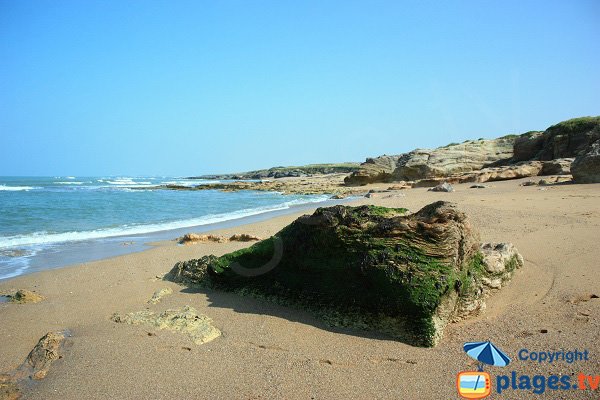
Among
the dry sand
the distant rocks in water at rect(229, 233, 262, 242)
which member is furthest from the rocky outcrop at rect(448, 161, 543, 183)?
the distant rocks in water at rect(229, 233, 262, 242)

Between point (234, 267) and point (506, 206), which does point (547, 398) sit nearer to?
point (234, 267)

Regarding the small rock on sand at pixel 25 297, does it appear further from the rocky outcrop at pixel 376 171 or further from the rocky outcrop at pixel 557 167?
the rocky outcrop at pixel 376 171

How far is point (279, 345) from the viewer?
3885 mm

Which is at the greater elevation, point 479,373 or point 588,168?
point 588,168

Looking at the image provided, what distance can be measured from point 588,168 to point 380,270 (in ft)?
50.7

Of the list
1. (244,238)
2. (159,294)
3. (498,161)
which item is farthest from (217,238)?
(498,161)

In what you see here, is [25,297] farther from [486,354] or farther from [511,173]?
[511,173]

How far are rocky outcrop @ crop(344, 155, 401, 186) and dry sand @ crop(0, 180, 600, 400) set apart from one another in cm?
3265

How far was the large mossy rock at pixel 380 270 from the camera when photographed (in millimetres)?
3918

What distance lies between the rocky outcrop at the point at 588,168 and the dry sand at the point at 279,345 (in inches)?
446

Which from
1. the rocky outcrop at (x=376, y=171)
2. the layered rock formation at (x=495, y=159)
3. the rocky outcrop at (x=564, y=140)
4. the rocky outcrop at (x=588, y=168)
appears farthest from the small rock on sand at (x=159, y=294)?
the rocky outcrop at (x=376, y=171)

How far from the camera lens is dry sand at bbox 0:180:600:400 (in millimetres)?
3178

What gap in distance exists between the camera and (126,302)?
17.9 ft

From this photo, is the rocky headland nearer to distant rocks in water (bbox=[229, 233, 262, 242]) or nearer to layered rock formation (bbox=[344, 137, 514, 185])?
layered rock formation (bbox=[344, 137, 514, 185])
